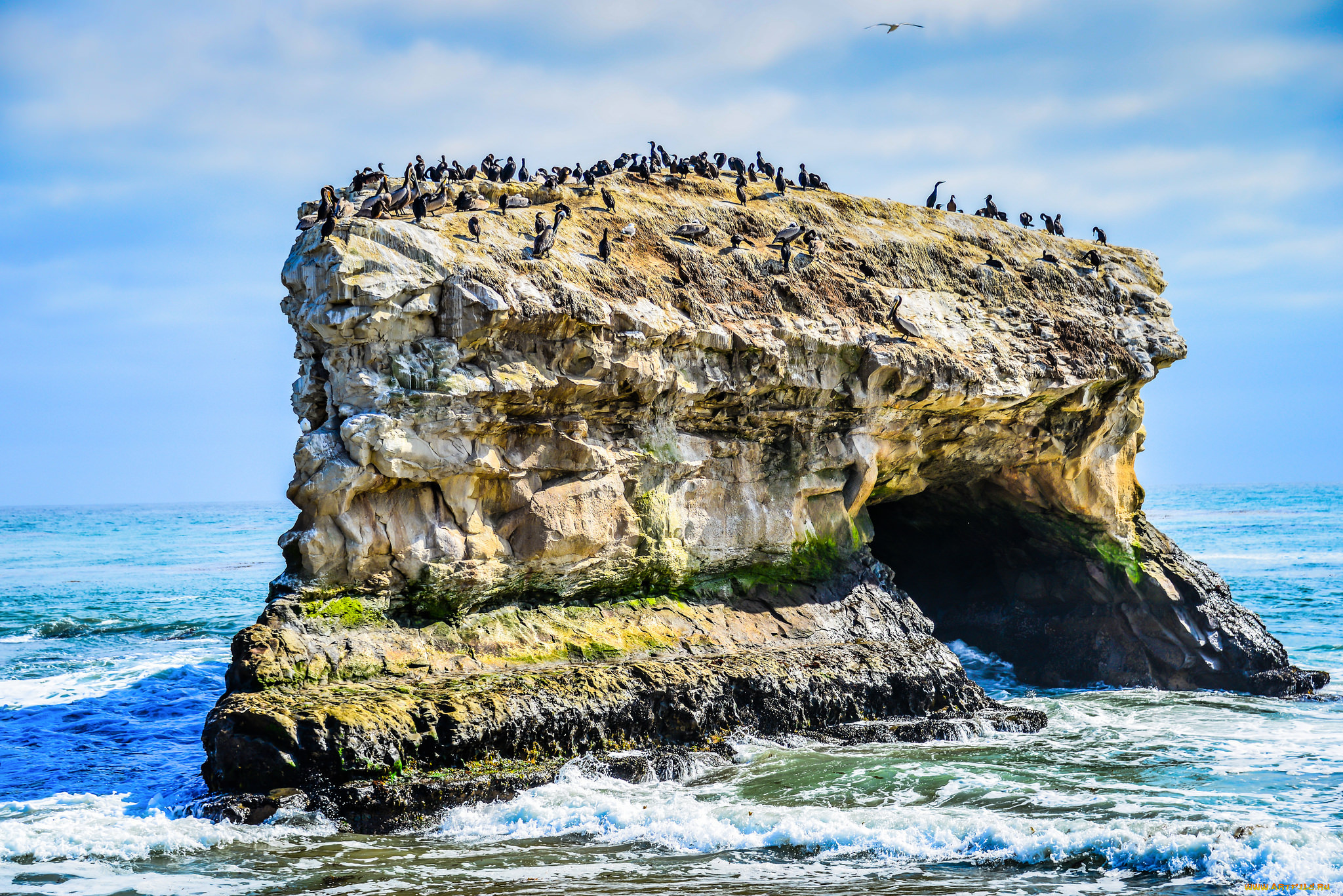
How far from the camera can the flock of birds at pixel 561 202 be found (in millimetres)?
14234

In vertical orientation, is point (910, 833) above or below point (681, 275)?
below

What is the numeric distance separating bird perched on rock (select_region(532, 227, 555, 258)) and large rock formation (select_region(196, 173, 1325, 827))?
0.38ft

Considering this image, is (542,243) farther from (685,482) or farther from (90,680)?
(90,680)

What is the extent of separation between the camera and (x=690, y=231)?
1666cm

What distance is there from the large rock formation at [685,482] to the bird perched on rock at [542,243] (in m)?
0.12

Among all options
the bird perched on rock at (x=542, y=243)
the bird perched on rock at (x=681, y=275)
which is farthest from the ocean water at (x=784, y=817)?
the bird perched on rock at (x=542, y=243)

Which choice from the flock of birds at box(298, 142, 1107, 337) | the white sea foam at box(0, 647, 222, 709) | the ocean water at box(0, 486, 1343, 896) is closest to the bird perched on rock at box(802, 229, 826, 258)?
the flock of birds at box(298, 142, 1107, 337)

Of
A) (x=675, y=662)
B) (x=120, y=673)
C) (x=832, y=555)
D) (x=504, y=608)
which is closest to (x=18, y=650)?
(x=120, y=673)

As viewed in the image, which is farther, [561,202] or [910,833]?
[561,202]

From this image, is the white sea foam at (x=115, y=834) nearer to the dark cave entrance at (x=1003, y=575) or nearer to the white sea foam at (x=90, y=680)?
the white sea foam at (x=90, y=680)

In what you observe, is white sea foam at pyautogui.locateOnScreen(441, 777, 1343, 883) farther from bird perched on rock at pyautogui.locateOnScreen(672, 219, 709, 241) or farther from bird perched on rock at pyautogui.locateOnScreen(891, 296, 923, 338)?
bird perched on rock at pyautogui.locateOnScreen(672, 219, 709, 241)

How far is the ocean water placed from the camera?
9805 mm

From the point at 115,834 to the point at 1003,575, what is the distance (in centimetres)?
1704

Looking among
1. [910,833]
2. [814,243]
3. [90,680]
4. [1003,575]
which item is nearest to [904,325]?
[814,243]
